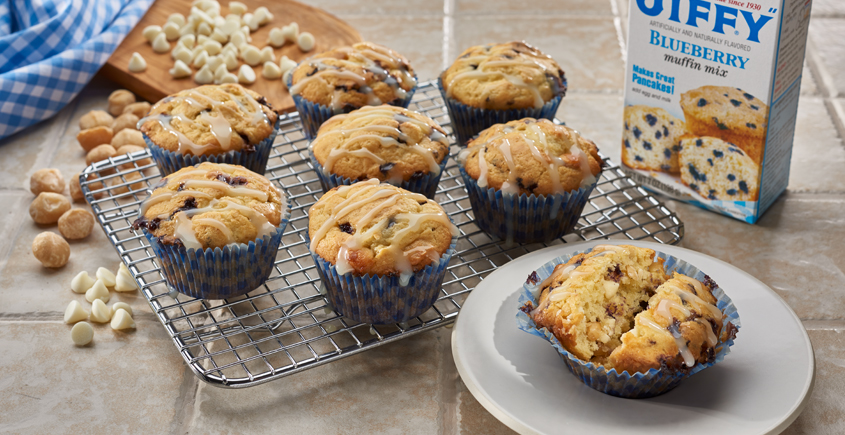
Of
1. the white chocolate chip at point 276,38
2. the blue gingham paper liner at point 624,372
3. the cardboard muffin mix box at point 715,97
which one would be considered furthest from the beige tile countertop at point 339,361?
the white chocolate chip at point 276,38

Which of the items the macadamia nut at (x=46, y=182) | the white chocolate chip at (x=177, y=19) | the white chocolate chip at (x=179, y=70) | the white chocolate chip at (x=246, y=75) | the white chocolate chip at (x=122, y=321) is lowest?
the white chocolate chip at (x=122, y=321)

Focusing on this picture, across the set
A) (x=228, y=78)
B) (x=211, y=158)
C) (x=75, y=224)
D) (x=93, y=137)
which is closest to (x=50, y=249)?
(x=75, y=224)

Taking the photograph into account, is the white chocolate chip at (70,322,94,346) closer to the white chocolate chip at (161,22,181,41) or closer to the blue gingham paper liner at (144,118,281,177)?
the blue gingham paper liner at (144,118,281,177)

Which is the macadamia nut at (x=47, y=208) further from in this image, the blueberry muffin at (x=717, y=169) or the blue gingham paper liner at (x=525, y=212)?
the blueberry muffin at (x=717, y=169)

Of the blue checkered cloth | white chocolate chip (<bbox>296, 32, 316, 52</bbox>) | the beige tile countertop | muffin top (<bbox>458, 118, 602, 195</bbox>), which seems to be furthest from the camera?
white chocolate chip (<bbox>296, 32, 316, 52</bbox>)

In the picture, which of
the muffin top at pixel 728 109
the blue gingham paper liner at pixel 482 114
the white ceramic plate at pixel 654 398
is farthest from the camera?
the blue gingham paper liner at pixel 482 114

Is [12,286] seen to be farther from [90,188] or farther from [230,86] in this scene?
[230,86]

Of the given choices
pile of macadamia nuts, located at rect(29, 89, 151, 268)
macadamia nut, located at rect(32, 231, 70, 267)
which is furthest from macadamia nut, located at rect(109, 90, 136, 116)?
macadamia nut, located at rect(32, 231, 70, 267)
